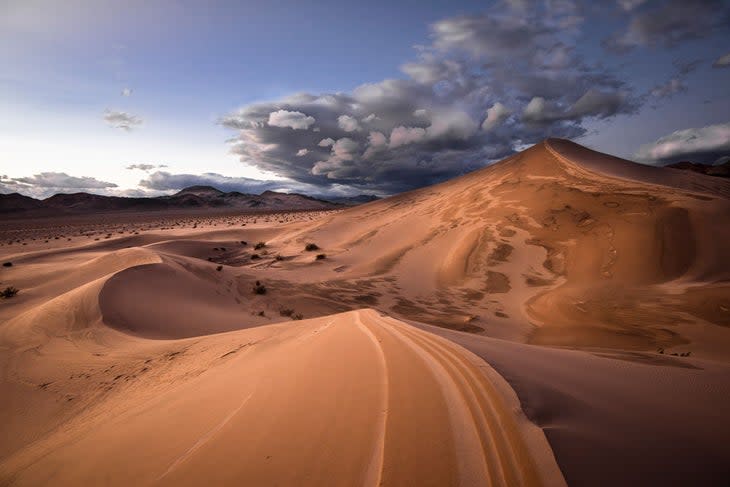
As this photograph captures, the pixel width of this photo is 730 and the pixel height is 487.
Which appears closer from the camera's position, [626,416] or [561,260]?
[626,416]

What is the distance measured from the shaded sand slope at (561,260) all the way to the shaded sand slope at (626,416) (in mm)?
3809

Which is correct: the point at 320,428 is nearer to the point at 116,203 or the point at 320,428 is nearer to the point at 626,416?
the point at 626,416

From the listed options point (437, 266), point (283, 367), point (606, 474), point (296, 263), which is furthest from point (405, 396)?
point (296, 263)

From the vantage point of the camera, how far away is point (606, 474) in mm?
1511

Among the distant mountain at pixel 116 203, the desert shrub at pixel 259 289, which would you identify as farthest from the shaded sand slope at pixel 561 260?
the distant mountain at pixel 116 203

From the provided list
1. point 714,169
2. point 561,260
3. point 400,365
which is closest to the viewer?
point 400,365

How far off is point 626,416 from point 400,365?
1.59 meters

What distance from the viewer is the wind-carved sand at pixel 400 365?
5.80ft

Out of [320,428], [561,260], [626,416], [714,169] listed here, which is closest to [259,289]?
[320,428]

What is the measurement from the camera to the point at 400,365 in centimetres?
271

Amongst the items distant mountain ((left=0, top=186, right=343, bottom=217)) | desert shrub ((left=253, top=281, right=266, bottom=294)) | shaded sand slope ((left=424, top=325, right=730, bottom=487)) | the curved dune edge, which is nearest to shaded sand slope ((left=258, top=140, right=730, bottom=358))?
desert shrub ((left=253, top=281, right=266, bottom=294))

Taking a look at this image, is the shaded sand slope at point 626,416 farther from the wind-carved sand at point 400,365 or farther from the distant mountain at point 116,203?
the distant mountain at point 116,203

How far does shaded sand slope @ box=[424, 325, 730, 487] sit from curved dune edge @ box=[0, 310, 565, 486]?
0.60 feet

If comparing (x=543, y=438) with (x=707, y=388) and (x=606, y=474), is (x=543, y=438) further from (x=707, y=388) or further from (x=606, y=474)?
(x=707, y=388)
